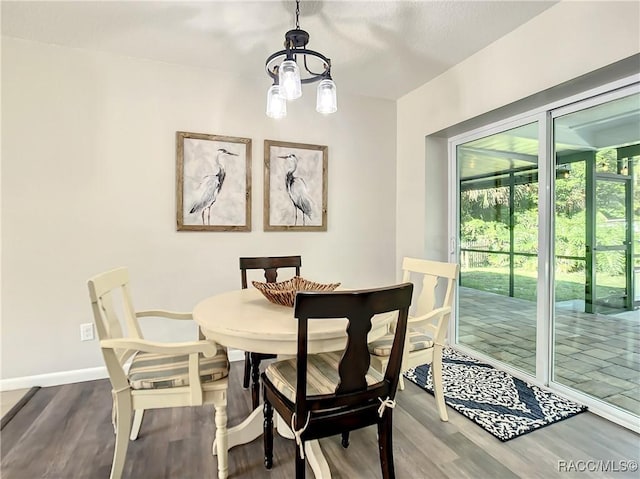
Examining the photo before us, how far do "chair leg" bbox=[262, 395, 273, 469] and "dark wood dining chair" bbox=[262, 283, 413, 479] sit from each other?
12 centimetres

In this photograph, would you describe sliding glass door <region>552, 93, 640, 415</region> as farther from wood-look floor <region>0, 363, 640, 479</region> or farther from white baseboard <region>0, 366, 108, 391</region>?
white baseboard <region>0, 366, 108, 391</region>

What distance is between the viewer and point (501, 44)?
2457 millimetres

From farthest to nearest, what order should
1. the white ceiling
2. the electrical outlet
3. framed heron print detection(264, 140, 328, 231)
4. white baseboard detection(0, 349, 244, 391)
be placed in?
framed heron print detection(264, 140, 328, 231)
the electrical outlet
white baseboard detection(0, 349, 244, 391)
the white ceiling

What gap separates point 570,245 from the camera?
A: 93.5 inches

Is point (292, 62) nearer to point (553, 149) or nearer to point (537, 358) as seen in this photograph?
point (553, 149)

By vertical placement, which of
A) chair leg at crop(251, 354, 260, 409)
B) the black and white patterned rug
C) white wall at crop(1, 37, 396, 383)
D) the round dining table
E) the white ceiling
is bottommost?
the black and white patterned rug

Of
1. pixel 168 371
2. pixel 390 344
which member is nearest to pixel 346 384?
pixel 390 344

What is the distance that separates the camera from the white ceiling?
6.88 ft

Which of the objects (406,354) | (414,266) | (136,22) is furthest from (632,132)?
(136,22)

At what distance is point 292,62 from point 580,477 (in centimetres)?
236

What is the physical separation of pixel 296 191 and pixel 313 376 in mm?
1943

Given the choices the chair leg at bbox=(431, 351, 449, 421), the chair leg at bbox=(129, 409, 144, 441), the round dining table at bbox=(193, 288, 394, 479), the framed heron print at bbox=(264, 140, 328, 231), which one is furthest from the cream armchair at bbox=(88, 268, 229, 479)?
the framed heron print at bbox=(264, 140, 328, 231)

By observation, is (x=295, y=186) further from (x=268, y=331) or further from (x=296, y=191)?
(x=268, y=331)

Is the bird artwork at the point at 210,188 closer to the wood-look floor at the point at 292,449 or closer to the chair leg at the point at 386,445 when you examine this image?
the wood-look floor at the point at 292,449
